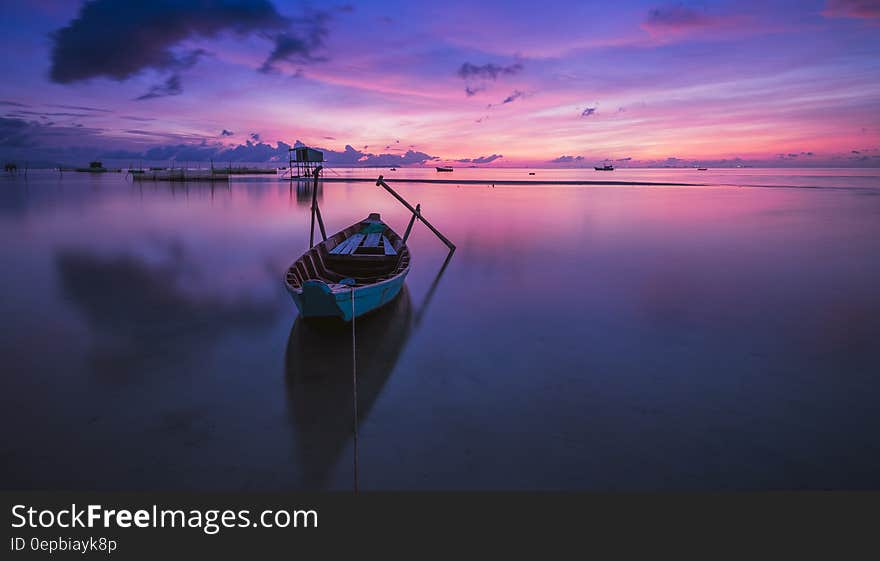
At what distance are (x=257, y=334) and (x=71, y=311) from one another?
483cm

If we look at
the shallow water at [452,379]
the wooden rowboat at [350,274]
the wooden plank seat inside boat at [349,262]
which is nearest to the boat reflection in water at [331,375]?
the shallow water at [452,379]

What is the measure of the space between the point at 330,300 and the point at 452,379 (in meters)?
2.61

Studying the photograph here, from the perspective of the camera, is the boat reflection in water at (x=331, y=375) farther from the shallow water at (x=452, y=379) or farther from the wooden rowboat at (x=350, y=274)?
the wooden rowboat at (x=350, y=274)

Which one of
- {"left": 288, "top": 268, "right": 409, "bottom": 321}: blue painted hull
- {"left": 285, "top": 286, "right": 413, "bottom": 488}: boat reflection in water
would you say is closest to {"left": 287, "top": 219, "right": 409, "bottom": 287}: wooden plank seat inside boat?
{"left": 288, "top": 268, "right": 409, "bottom": 321}: blue painted hull

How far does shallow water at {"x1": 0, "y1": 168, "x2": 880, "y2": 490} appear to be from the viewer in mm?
4863

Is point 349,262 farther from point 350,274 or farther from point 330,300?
point 330,300

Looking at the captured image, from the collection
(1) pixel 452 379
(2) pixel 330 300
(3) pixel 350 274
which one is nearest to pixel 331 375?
(2) pixel 330 300

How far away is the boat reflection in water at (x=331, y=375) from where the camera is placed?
17.1 ft

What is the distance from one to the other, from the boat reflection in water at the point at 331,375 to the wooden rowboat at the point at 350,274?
1.78 ft

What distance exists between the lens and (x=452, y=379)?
278 inches

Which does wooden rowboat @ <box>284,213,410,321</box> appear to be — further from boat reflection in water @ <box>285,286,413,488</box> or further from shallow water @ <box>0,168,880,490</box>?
shallow water @ <box>0,168,880,490</box>

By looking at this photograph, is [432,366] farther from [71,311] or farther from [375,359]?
[71,311]

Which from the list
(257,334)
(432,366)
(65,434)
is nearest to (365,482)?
(432,366)

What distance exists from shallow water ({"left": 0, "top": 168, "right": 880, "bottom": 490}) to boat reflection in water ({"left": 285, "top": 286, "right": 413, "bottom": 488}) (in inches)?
1.7
